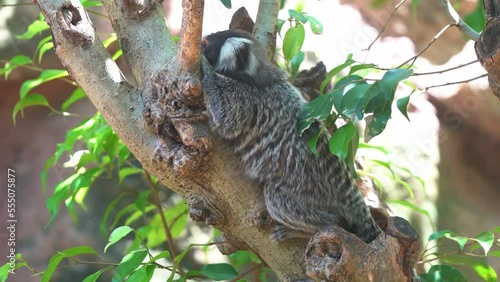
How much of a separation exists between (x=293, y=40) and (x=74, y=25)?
839 millimetres

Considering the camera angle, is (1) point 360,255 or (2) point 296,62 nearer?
(1) point 360,255

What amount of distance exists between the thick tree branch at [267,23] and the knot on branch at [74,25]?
2.73ft

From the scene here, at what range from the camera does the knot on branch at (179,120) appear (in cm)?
189

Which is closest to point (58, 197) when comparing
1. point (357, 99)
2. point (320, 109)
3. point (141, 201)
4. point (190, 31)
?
point (141, 201)

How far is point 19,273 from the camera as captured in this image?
4.46m

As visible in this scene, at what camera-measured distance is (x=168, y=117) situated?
1930 mm

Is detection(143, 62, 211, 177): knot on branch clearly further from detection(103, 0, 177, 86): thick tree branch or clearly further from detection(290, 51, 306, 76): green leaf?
detection(290, 51, 306, 76): green leaf

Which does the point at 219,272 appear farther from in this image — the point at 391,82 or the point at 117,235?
the point at 391,82

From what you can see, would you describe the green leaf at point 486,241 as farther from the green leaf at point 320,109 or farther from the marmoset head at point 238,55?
the marmoset head at point 238,55

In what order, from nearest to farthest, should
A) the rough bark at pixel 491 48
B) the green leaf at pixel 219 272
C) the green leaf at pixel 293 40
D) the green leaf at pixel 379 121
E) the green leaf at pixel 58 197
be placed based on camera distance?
the rough bark at pixel 491 48
the green leaf at pixel 379 121
the green leaf at pixel 219 272
the green leaf at pixel 293 40
the green leaf at pixel 58 197

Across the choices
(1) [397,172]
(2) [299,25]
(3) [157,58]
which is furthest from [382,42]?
(3) [157,58]

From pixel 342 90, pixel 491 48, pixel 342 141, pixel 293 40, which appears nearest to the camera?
pixel 491 48

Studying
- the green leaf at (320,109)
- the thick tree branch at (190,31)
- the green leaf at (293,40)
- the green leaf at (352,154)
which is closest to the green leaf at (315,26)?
the green leaf at (293,40)

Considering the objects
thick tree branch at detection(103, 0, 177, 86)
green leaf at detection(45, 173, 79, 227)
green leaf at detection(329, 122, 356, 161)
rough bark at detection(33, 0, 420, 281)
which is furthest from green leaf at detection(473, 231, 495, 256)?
green leaf at detection(45, 173, 79, 227)
